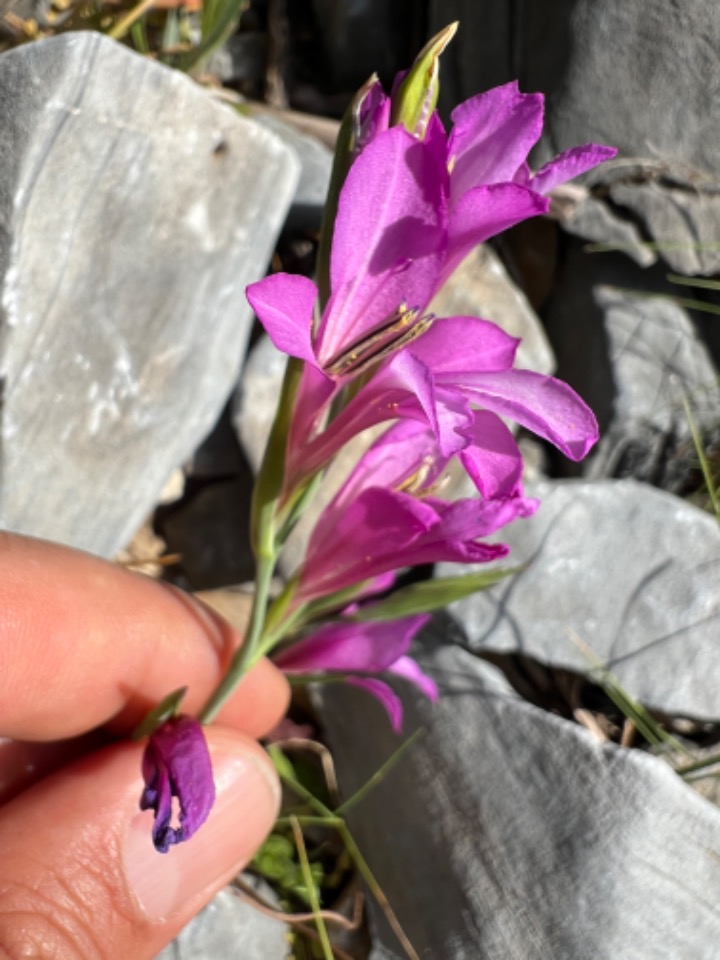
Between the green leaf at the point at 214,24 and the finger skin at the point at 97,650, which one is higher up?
the green leaf at the point at 214,24

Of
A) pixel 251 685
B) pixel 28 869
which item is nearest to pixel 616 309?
pixel 251 685

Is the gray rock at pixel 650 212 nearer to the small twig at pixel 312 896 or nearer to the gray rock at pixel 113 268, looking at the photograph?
the gray rock at pixel 113 268

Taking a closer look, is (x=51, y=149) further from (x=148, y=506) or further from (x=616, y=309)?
(x=616, y=309)

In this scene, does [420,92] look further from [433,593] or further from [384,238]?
[433,593]

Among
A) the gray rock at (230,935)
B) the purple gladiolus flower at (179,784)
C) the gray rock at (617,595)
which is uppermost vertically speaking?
the purple gladiolus flower at (179,784)

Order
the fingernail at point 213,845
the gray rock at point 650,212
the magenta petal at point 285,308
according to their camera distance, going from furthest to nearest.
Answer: the gray rock at point 650,212 → the fingernail at point 213,845 → the magenta petal at point 285,308

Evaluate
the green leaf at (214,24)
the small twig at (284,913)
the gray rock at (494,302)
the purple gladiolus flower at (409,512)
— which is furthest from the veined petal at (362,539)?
the green leaf at (214,24)

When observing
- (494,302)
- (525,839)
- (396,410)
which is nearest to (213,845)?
(525,839)

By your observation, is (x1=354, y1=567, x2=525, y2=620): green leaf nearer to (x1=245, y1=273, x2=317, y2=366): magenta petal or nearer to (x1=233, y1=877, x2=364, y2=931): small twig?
(x1=245, y1=273, x2=317, y2=366): magenta petal
